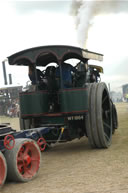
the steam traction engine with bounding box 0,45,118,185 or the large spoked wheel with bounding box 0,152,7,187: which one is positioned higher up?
the steam traction engine with bounding box 0,45,118,185

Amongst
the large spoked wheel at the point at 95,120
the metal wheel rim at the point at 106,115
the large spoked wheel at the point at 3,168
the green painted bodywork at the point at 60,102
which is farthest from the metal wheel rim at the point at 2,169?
the metal wheel rim at the point at 106,115

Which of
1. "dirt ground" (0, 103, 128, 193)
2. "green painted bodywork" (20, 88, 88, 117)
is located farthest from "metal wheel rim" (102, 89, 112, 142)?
"green painted bodywork" (20, 88, 88, 117)

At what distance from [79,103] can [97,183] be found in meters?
2.22

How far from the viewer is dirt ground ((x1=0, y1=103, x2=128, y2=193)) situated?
3516 mm

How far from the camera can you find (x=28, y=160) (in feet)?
13.5

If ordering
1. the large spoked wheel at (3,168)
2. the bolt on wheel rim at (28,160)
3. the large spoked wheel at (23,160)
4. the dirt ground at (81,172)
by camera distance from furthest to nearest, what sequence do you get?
1. the bolt on wheel rim at (28,160)
2. the large spoked wheel at (23,160)
3. the large spoked wheel at (3,168)
4. the dirt ground at (81,172)

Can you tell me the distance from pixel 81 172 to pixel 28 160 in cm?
74

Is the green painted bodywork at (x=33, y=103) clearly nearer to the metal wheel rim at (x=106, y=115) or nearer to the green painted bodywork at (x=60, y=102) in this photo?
the green painted bodywork at (x=60, y=102)

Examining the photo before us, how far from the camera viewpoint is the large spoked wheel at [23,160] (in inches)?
150

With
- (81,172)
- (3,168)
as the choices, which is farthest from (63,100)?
(3,168)

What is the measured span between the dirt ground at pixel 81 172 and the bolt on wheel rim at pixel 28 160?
0.42 feet

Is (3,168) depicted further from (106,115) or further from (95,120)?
(106,115)

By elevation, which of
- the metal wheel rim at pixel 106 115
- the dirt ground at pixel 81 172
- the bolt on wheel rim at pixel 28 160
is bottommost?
the dirt ground at pixel 81 172

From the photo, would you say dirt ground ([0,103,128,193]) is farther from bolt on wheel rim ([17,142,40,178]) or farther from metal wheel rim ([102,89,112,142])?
metal wheel rim ([102,89,112,142])
